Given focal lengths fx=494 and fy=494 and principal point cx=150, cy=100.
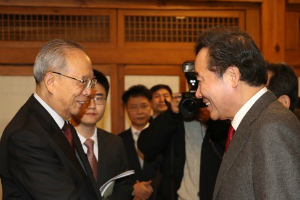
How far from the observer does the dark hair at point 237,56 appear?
68.7 inches

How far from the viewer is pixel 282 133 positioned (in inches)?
60.1

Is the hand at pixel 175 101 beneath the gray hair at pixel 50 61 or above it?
beneath

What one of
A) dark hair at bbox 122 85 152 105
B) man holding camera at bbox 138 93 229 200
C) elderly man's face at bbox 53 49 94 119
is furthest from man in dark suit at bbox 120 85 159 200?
elderly man's face at bbox 53 49 94 119

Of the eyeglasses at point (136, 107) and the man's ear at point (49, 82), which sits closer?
the man's ear at point (49, 82)

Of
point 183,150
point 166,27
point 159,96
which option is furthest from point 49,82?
point 166,27

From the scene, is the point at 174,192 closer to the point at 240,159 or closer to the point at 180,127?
the point at 180,127

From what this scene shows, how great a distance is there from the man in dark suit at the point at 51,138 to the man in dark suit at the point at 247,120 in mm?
530

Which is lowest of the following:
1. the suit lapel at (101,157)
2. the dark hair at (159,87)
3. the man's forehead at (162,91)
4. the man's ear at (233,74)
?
the suit lapel at (101,157)

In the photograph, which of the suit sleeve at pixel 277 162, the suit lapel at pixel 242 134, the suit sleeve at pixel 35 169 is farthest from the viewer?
the suit sleeve at pixel 35 169

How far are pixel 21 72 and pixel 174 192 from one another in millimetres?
1951

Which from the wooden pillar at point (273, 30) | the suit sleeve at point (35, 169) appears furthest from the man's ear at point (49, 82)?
the wooden pillar at point (273, 30)

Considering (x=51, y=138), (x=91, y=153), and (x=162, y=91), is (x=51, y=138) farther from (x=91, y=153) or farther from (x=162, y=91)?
(x=162, y=91)

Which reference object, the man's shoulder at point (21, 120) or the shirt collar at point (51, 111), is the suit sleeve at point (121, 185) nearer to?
the shirt collar at point (51, 111)

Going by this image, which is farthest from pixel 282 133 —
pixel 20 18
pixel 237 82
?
pixel 20 18
